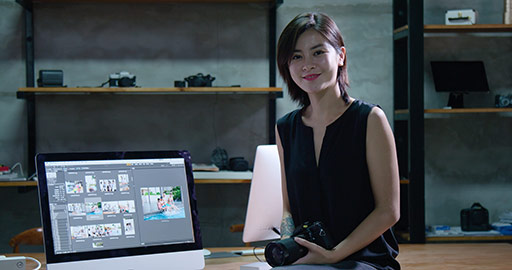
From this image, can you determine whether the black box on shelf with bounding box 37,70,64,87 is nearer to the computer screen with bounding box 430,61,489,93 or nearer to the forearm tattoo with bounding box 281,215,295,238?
the forearm tattoo with bounding box 281,215,295,238

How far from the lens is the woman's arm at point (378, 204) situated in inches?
53.1

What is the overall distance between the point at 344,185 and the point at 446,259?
2.07ft

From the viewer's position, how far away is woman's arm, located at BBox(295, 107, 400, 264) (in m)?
1.35

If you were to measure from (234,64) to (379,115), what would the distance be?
2426 mm

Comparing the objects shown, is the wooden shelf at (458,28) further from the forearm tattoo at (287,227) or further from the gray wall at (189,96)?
the forearm tattoo at (287,227)

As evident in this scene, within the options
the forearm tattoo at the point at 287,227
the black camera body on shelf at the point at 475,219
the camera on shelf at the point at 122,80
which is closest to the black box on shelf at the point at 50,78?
the camera on shelf at the point at 122,80

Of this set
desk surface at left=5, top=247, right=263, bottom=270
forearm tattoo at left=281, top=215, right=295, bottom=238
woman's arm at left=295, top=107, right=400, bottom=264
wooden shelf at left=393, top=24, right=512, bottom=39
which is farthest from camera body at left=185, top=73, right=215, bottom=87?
woman's arm at left=295, top=107, right=400, bottom=264

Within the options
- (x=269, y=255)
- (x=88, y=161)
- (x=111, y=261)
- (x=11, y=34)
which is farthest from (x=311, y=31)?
(x=11, y=34)

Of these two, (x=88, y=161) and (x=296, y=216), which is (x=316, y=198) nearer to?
(x=296, y=216)

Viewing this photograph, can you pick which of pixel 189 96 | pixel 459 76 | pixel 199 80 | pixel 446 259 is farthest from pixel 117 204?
pixel 459 76

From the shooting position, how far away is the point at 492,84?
3799 mm

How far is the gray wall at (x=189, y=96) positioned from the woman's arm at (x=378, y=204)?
2.38 metres

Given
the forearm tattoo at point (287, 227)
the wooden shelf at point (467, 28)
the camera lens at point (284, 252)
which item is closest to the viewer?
the camera lens at point (284, 252)

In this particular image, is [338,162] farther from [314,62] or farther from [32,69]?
[32,69]
